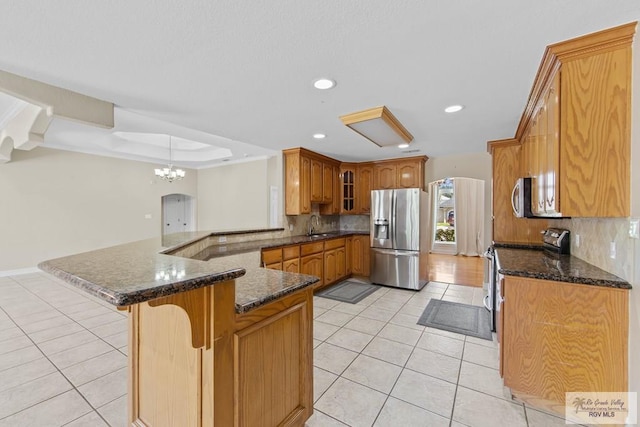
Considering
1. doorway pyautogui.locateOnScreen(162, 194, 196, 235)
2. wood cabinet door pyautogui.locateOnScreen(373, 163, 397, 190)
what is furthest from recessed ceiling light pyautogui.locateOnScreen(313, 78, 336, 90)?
doorway pyautogui.locateOnScreen(162, 194, 196, 235)

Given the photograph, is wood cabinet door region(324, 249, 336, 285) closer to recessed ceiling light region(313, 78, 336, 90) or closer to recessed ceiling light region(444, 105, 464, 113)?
recessed ceiling light region(444, 105, 464, 113)

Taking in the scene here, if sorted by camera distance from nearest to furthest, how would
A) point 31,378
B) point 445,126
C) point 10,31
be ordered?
1. point 10,31
2. point 31,378
3. point 445,126

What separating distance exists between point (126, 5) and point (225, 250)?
2438 mm

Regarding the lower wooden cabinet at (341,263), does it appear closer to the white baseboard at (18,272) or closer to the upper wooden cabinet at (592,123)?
the upper wooden cabinet at (592,123)

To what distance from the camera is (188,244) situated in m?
2.51

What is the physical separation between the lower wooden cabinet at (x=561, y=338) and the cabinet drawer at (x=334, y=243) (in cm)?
290

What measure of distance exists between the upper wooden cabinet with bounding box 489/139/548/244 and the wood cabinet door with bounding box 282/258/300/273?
110 inches

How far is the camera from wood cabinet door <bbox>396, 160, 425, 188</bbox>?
4.72 metres

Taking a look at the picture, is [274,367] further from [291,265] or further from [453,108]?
[453,108]

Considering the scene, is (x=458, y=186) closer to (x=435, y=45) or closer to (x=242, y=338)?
(x=435, y=45)

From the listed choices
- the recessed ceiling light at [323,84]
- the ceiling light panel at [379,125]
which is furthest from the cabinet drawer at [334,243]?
the recessed ceiling light at [323,84]

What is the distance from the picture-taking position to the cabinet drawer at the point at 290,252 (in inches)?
147

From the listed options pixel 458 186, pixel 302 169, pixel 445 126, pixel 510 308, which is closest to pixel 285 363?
pixel 510 308

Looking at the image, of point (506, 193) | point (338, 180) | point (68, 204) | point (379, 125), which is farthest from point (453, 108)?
point (68, 204)
